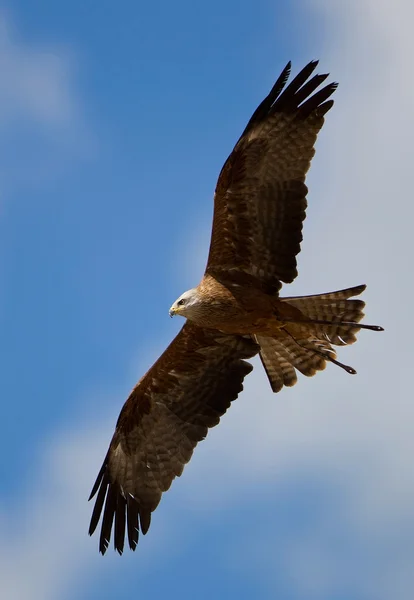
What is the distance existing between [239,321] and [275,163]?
5.29ft

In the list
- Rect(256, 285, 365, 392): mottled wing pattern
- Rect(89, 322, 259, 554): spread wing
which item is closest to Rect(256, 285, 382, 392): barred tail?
Rect(256, 285, 365, 392): mottled wing pattern

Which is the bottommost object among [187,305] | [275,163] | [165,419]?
[165,419]

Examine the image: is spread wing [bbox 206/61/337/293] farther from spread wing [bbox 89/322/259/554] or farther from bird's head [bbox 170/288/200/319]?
spread wing [bbox 89/322/259/554]

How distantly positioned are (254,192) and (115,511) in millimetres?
3842

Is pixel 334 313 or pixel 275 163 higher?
pixel 275 163

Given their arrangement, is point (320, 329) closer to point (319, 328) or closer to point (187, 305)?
point (319, 328)

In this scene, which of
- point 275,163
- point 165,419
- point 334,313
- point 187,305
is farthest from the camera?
point 165,419

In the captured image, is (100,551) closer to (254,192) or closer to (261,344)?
(261,344)

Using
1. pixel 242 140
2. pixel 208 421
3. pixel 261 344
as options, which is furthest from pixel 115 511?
pixel 242 140

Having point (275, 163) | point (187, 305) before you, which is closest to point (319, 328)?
point (187, 305)

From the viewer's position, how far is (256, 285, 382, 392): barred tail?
12242 mm

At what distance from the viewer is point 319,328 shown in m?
12.4

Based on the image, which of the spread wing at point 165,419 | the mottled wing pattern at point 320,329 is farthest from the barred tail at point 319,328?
the spread wing at point 165,419

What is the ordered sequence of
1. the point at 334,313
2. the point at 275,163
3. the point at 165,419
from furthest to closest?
1. the point at 165,419
2. the point at 334,313
3. the point at 275,163
